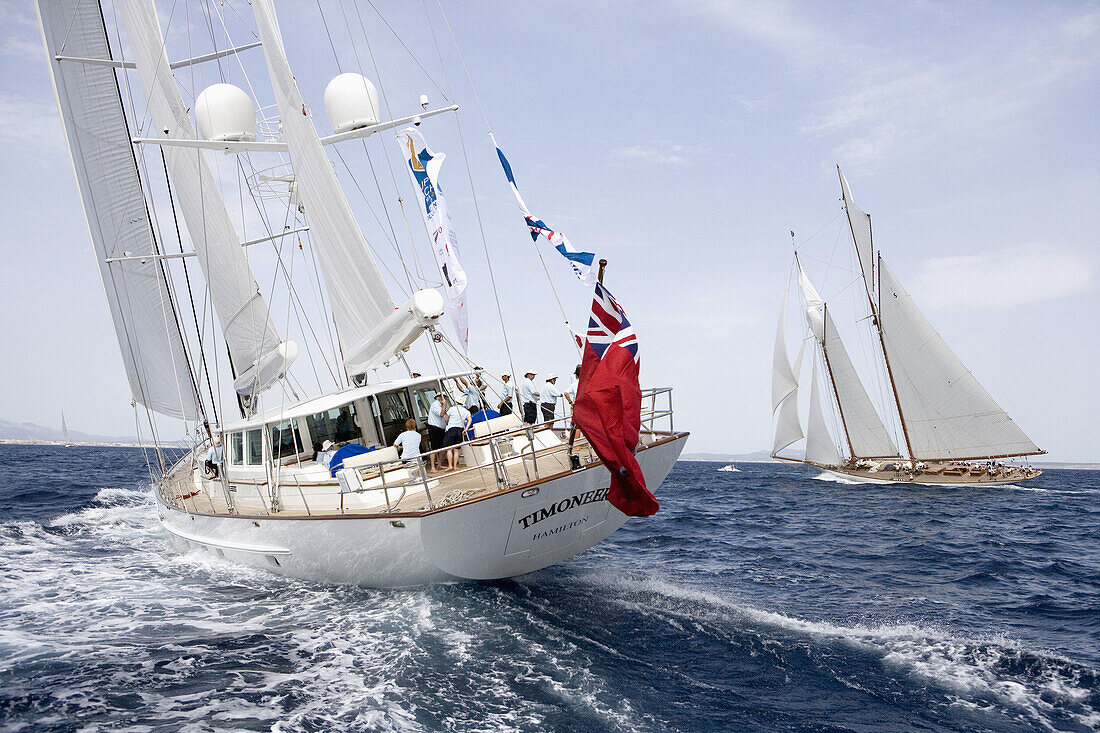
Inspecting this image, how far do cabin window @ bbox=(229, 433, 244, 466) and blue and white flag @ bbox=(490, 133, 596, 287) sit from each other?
671cm

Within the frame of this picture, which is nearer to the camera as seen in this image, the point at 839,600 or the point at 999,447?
the point at 839,600

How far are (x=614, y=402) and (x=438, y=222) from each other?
17.4 feet

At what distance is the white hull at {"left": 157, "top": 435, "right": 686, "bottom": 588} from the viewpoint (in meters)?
8.68

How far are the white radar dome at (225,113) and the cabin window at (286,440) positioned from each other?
7339 millimetres

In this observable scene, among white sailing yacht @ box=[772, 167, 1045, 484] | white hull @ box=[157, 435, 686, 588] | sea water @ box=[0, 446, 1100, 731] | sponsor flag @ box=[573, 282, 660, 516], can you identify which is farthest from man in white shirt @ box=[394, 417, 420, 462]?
white sailing yacht @ box=[772, 167, 1045, 484]

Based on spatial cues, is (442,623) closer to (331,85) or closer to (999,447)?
(331,85)

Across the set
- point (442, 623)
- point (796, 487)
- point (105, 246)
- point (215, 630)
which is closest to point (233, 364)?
point (105, 246)

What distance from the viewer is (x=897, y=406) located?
1508 inches

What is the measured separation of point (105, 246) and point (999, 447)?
38.5 m

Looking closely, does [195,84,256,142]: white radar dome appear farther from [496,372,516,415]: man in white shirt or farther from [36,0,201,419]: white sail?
[496,372,516,415]: man in white shirt

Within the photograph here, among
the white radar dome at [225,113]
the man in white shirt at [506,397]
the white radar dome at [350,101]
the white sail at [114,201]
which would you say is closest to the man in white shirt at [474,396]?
the man in white shirt at [506,397]

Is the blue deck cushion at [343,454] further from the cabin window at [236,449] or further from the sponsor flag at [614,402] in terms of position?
the sponsor flag at [614,402]

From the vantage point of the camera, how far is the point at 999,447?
35.1 meters

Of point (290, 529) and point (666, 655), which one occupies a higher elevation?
point (290, 529)
